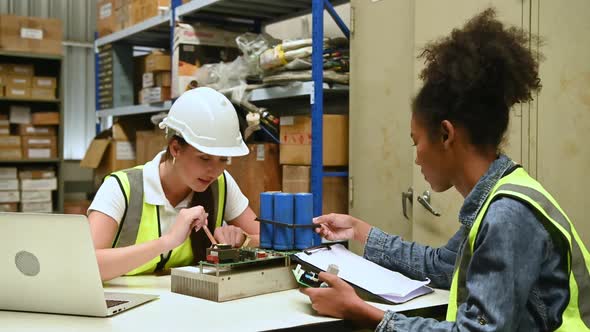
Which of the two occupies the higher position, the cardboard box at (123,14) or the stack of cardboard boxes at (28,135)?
the cardboard box at (123,14)

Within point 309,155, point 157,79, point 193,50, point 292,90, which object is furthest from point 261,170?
point 157,79

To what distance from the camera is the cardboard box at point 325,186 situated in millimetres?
2846

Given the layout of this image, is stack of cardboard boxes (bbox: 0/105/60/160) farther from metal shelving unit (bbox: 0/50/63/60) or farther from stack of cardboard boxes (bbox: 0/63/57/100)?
metal shelving unit (bbox: 0/50/63/60)

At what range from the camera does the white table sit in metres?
1.24

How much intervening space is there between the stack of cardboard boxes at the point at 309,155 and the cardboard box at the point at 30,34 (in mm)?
3089

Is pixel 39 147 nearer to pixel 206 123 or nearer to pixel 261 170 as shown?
pixel 261 170

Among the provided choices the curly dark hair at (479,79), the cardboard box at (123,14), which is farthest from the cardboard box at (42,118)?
the curly dark hair at (479,79)

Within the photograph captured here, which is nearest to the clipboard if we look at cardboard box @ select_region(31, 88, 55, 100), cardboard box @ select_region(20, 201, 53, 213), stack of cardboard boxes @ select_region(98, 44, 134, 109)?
stack of cardboard boxes @ select_region(98, 44, 134, 109)

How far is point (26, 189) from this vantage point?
5.11m

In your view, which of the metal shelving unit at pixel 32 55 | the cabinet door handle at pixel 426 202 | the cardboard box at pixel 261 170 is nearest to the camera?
the cabinet door handle at pixel 426 202

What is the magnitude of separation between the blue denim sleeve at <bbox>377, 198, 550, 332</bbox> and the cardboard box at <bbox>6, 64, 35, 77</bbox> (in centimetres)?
486

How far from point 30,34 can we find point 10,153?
1.00 metres

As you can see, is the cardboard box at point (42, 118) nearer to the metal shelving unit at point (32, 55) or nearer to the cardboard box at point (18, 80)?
the cardboard box at point (18, 80)

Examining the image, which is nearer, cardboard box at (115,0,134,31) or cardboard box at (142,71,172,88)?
cardboard box at (142,71,172,88)
